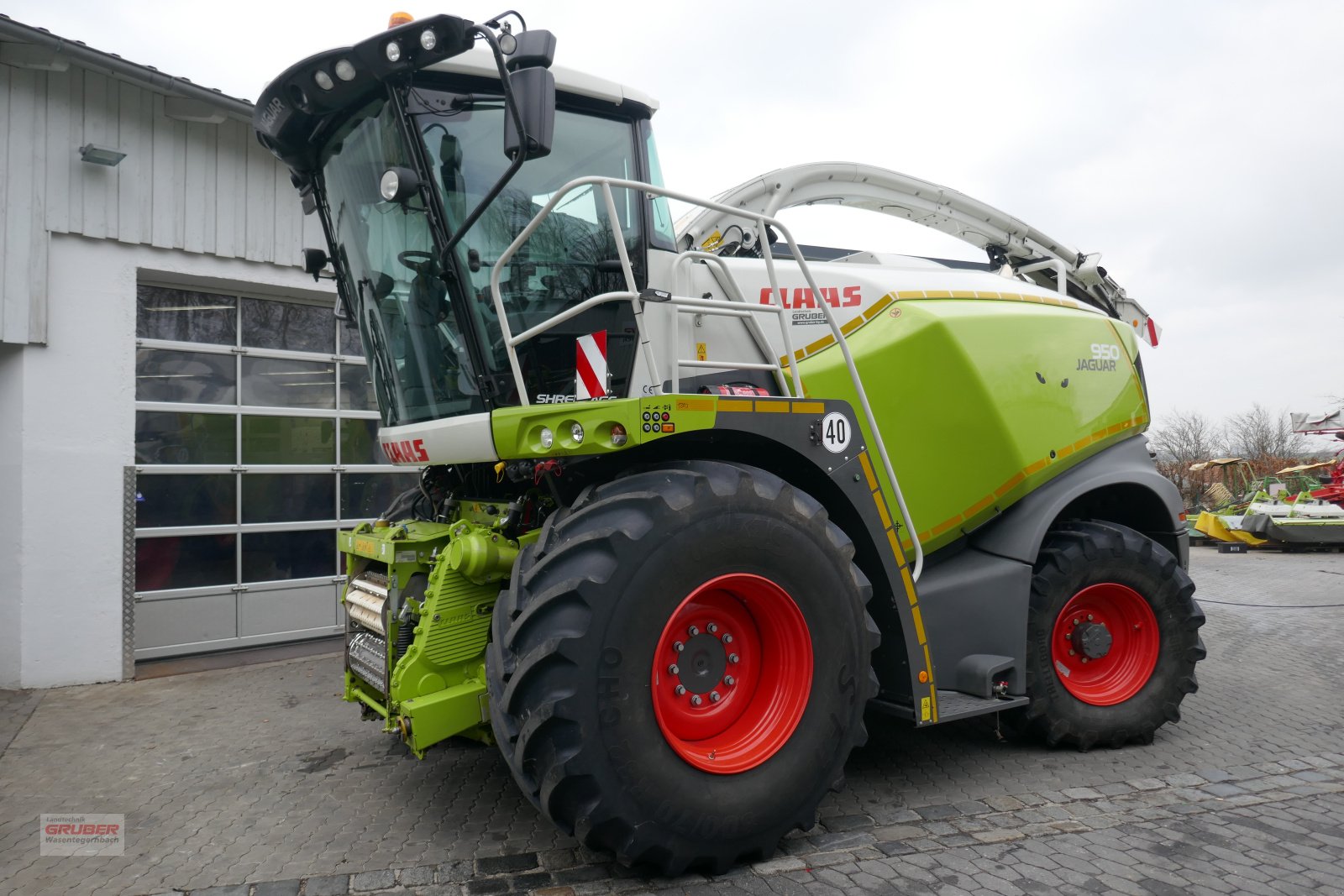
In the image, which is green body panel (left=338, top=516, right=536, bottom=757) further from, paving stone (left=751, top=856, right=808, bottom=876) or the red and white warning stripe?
paving stone (left=751, top=856, right=808, bottom=876)

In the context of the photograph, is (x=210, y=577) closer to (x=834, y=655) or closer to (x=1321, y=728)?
(x=834, y=655)

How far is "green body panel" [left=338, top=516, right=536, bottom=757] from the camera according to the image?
3.47 meters

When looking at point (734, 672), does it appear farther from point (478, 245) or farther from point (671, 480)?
point (478, 245)

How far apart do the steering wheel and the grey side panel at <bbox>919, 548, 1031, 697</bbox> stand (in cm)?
263

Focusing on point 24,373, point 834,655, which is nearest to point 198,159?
point 24,373

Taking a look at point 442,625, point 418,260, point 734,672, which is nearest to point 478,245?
point 418,260

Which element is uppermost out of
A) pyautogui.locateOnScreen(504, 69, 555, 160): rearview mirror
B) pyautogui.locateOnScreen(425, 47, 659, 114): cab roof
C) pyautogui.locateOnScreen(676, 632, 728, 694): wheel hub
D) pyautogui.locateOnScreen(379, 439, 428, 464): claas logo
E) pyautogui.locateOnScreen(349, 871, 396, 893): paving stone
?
pyautogui.locateOnScreen(425, 47, 659, 114): cab roof

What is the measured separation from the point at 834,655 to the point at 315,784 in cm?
259

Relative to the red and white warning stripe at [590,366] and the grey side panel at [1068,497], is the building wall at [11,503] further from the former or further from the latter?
the grey side panel at [1068,497]

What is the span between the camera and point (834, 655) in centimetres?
347

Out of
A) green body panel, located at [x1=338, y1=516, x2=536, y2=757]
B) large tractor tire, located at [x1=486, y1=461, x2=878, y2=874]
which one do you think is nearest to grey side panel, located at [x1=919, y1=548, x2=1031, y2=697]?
large tractor tire, located at [x1=486, y1=461, x2=878, y2=874]

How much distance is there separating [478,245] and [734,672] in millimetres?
1952

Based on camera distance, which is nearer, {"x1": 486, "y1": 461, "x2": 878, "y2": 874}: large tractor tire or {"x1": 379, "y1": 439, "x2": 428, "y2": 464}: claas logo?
{"x1": 486, "y1": 461, "x2": 878, "y2": 874}: large tractor tire

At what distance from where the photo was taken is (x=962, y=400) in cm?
455
